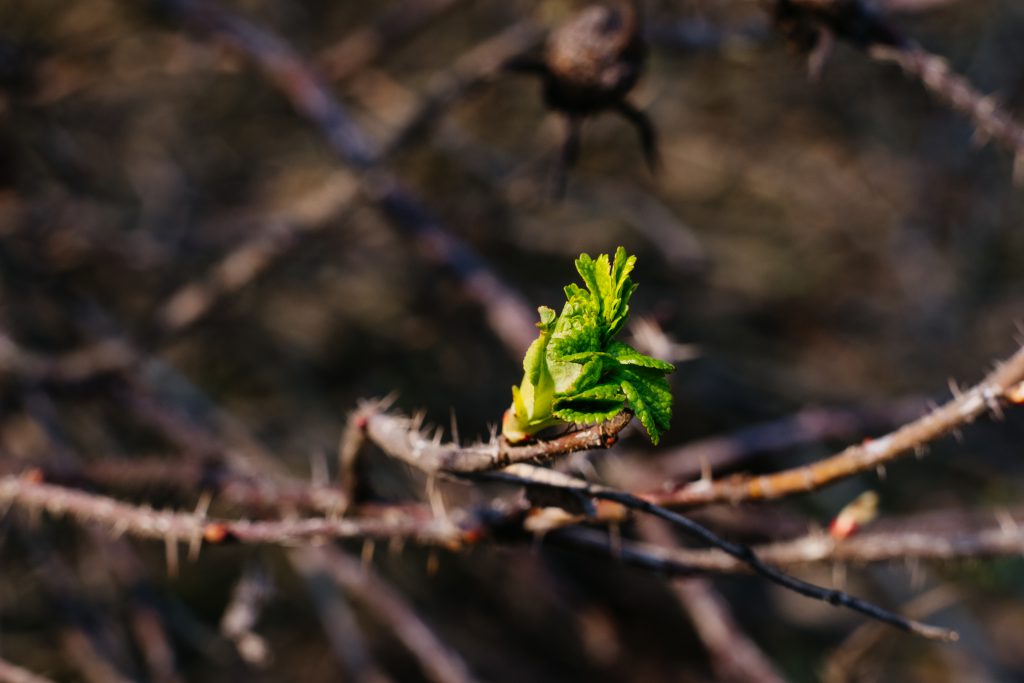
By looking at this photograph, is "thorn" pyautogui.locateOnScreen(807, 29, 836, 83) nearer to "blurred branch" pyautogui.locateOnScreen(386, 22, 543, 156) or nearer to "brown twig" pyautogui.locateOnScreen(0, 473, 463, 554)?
A: "blurred branch" pyautogui.locateOnScreen(386, 22, 543, 156)

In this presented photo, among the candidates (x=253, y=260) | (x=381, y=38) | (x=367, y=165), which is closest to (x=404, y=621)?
(x=253, y=260)

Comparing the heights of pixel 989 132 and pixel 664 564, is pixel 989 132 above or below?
above

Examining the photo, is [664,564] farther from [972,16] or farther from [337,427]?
[972,16]

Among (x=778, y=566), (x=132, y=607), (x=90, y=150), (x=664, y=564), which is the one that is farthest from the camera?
(x=90, y=150)

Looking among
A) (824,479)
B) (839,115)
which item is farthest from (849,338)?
(824,479)

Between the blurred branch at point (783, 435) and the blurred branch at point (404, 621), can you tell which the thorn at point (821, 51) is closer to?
the blurred branch at point (783, 435)
